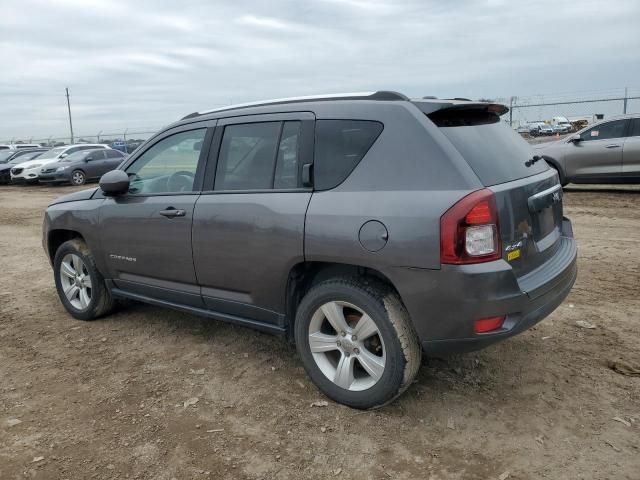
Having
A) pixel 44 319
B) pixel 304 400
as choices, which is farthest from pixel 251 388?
pixel 44 319

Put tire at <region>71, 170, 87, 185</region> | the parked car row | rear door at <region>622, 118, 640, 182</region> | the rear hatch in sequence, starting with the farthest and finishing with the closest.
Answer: tire at <region>71, 170, 87, 185</region> < the parked car row < rear door at <region>622, 118, 640, 182</region> < the rear hatch

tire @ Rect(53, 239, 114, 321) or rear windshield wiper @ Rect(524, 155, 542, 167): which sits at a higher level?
rear windshield wiper @ Rect(524, 155, 542, 167)

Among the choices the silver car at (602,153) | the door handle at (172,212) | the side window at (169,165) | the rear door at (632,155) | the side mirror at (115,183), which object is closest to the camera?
the door handle at (172,212)

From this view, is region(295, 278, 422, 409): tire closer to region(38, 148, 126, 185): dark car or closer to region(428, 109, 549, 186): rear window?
region(428, 109, 549, 186): rear window

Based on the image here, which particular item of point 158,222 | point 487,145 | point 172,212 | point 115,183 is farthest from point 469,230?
point 115,183

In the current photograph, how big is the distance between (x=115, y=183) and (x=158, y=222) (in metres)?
0.51

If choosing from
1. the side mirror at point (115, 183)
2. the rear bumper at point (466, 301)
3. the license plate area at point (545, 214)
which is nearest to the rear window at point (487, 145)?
the license plate area at point (545, 214)

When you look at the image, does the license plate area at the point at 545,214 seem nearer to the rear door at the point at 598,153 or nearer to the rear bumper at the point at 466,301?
the rear bumper at the point at 466,301

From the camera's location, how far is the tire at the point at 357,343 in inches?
114

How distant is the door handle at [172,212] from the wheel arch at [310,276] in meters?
1.01

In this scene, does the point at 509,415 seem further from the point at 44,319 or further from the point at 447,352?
the point at 44,319

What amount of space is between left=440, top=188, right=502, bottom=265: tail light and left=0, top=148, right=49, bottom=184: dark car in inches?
911

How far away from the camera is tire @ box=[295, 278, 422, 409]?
9.50 feet

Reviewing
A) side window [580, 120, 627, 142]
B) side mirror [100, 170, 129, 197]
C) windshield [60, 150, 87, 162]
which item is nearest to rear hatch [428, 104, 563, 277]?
side mirror [100, 170, 129, 197]
